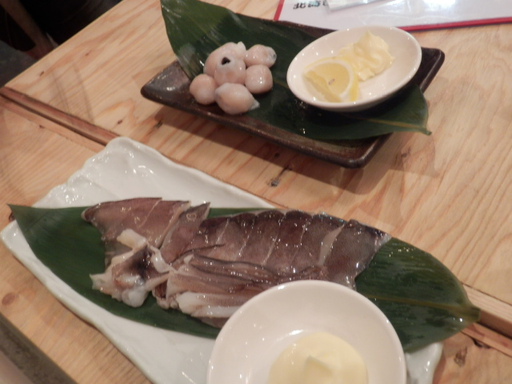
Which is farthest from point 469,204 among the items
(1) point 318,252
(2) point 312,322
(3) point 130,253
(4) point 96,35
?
(4) point 96,35

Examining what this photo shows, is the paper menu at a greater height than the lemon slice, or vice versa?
the lemon slice

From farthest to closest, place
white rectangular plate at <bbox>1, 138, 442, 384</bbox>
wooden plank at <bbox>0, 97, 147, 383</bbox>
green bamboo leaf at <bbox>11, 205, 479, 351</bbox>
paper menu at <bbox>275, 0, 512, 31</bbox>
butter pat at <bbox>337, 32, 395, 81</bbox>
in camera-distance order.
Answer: paper menu at <bbox>275, 0, 512, 31</bbox> < butter pat at <bbox>337, 32, 395, 81</bbox> < wooden plank at <bbox>0, 97, 147, 383</bbox> < white rectangular plate at <bbox>1, 138, 442, 384</bbox> < green bamboo leaf at <bbox>11, 205, 479, 351</bbox>

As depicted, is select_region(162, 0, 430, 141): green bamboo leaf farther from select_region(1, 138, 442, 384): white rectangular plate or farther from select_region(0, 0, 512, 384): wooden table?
select_region(1, 138, 442, 384): white rectangular plate

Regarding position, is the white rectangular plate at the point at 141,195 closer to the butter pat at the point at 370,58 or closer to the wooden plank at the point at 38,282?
the wooden plank at the point at 38,282

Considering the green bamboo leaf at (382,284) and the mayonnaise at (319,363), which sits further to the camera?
the green bamboo leaf at (382,284)

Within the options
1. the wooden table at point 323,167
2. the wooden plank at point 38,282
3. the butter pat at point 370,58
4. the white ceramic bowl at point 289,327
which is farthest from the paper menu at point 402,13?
the white ceramic bowl at point 289,327

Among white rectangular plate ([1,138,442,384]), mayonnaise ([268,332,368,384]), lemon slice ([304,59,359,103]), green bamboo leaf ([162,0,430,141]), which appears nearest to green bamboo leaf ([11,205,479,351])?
white rectangular plate ([1,138,442,384])

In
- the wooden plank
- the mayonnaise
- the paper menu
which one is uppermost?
the wooden plank
